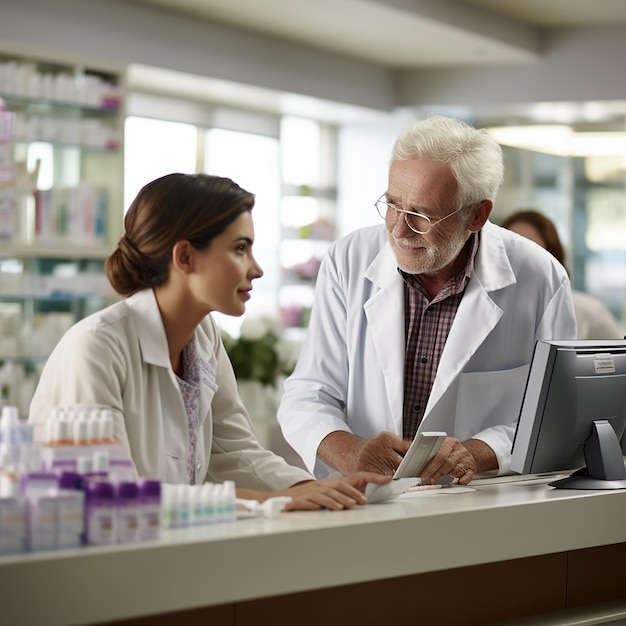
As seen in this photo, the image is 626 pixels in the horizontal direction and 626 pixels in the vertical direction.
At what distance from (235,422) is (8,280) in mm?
3610

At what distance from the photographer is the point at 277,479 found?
105 inches

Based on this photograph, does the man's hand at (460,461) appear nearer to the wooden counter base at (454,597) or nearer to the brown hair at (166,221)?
the wooden counter base at (454,597)

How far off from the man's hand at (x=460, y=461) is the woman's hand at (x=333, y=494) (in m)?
Result: 0.35

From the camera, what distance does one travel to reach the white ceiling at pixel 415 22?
7434mm

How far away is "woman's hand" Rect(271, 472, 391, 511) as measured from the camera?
7.11 feet

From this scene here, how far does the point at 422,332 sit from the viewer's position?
10.5 feet

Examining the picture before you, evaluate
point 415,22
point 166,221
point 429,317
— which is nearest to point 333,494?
point 166,221

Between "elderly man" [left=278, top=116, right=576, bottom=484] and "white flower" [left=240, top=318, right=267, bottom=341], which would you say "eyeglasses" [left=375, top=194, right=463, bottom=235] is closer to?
"elderly man" [left=278, top=116, right=576, bottom=484]

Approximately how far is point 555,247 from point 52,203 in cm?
276

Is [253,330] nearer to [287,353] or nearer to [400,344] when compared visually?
[287,353]

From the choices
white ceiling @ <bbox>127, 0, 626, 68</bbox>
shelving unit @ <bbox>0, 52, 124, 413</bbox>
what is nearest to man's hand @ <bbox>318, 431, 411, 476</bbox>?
shelving unit @ <bbox>0, 52, 124, 413</bbox>

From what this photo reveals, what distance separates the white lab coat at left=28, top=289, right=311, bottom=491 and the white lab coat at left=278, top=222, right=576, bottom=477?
31cm

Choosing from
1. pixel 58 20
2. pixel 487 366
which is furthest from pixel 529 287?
pixel 58 20

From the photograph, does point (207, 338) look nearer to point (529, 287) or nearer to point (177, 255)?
point (177, 255)
